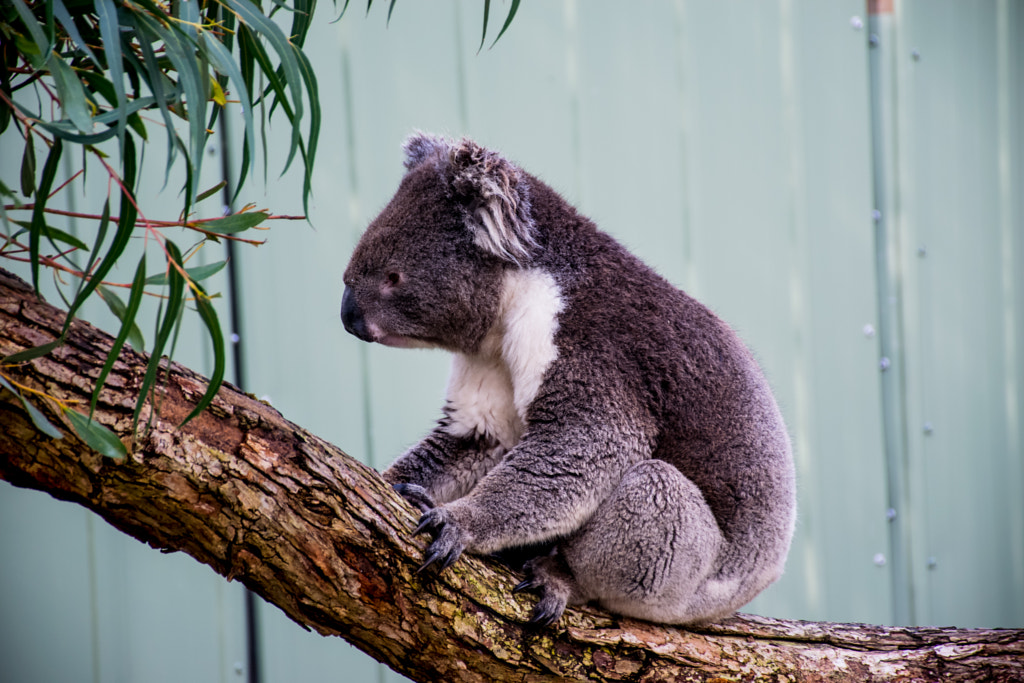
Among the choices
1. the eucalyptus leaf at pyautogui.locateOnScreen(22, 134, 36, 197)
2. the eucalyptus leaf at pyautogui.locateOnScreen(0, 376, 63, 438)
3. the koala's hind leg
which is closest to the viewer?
the eucalyptus leaf at pyautogui.locateOnScreen(0, 376, 63, 438)

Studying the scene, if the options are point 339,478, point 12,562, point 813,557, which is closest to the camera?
point 339,478

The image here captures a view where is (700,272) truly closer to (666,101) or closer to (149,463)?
(666,101)

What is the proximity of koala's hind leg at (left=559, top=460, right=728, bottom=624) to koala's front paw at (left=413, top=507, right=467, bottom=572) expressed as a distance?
1.04ft

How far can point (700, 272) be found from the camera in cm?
334

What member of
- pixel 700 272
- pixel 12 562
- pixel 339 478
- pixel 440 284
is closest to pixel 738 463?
pixel 440 284

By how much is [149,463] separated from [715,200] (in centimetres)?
252

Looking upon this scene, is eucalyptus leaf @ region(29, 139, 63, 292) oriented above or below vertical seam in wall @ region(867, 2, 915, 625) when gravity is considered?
below

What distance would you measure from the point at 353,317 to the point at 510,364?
36 cm

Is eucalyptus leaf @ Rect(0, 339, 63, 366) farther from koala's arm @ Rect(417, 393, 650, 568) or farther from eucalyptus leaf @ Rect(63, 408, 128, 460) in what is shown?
koala's arm @ Rect(417, 393, 650, 568)

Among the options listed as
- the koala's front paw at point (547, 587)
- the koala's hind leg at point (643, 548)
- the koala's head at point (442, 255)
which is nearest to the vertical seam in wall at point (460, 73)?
the koala's head at point (442, 255)

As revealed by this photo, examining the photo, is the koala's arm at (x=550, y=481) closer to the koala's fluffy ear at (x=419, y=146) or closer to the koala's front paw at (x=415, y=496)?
the koala's front paw at (x=415, y=496)

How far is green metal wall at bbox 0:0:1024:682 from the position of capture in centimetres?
270

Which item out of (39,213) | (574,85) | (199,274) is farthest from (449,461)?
(574,85)

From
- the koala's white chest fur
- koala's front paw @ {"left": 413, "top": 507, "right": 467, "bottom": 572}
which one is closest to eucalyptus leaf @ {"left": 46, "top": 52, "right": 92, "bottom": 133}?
koala's front paw @ {"left": 413, "top": 507, "right": 467, "bottom": 572}
